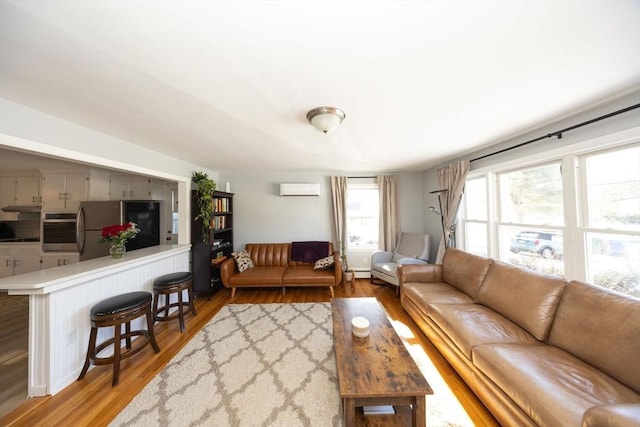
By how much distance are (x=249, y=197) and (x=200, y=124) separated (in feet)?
8.23

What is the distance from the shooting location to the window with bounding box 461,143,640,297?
166 cm

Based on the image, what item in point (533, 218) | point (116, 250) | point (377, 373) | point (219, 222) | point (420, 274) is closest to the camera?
point (377, 373)

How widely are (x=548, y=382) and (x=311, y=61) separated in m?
2.26

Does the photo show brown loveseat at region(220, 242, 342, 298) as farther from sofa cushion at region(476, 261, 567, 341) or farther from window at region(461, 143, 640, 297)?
window at region(461, 143, 640, 297)

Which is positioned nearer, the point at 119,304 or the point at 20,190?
the point at 119,304

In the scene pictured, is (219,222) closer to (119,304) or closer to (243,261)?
(243,261)

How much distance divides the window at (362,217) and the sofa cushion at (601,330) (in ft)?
9.81

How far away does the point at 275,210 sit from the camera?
4398 mm

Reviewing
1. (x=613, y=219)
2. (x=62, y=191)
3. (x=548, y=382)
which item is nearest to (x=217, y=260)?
(x=62, y=191)

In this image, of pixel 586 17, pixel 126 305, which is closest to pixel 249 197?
pixel 126 305

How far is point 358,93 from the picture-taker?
149cm

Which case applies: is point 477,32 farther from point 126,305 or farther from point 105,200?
point 105,200

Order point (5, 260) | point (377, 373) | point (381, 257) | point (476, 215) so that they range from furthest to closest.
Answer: point (381, 257) → point (5, 260) → point (476, 215) → point (377, 373)

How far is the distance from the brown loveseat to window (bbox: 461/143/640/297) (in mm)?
2352
